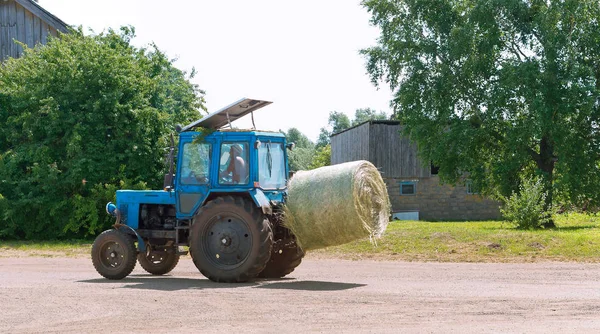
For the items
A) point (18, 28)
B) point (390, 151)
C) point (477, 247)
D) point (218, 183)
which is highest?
point (18, 28)

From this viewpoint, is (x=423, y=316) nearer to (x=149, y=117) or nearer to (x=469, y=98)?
(x=149, y=117)

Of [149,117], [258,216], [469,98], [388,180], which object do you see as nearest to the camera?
[258,216]

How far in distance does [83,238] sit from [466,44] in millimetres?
15273

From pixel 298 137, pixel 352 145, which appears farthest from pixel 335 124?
pixel 352 145

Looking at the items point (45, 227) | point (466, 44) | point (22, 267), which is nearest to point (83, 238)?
point (45, 227)

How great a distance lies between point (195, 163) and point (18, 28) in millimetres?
20230

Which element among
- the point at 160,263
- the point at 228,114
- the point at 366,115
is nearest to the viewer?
the point at 228,114

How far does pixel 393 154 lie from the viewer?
135 feet

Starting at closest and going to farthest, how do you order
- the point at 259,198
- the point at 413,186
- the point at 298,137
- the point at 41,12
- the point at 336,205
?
the point at 336,205, the point at 259,198, the point at 41,12, the point at 413,186, the point at 298,137

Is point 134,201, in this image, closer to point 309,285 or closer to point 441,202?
point 309,285

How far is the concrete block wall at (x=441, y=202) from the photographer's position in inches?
1599

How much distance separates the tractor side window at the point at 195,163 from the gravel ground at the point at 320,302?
181 cm

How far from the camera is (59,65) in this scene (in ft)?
86.4

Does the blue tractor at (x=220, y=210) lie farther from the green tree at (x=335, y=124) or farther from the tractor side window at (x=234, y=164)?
the green tree at (x=335, y=124)
